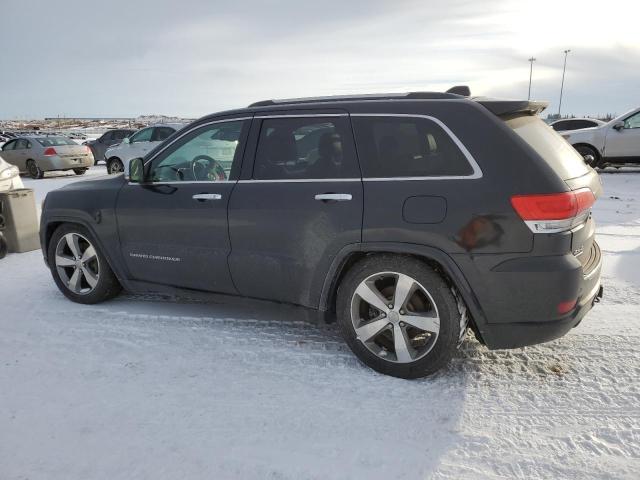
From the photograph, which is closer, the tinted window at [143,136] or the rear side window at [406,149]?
the rear side window at [406,149]

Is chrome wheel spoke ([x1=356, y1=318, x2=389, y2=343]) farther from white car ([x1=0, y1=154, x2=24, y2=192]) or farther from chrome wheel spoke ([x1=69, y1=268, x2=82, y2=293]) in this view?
white car ([x1=0, y1=154, x2=24, y2=192])

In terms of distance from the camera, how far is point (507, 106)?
323 cm

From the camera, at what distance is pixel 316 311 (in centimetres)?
360

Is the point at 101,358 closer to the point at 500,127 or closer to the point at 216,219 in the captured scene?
the point at 216,219

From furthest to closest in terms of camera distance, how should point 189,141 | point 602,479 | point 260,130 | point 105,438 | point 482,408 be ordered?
1. point 189,141
2. point 260,130
3. point 482,408
4. point 105,438
5. point 602,479

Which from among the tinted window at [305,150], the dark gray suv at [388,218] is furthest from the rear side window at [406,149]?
the tinted window at [305,150]

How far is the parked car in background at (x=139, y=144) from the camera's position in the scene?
1639 centimetres

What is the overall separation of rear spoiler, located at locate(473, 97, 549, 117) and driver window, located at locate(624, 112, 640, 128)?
1198cm

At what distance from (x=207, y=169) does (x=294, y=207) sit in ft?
3.26

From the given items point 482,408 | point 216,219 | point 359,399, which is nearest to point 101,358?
point 216,219

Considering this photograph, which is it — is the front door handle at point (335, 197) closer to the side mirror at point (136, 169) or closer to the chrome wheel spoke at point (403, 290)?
the chrome wheel spoke at point (403, 290)

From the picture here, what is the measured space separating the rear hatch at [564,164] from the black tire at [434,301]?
0.75 metres

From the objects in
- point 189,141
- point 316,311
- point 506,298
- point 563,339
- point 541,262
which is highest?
point 189,141

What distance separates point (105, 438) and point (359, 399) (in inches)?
54.9
